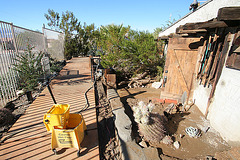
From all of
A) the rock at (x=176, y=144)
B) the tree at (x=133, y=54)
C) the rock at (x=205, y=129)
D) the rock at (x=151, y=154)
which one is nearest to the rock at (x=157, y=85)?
the tree at (x=133, y=54)

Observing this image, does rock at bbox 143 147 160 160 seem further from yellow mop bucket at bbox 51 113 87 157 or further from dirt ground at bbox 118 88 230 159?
yellow mop bucket at bbox 51 113 87 157

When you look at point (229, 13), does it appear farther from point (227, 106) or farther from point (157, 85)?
point (157, 85)

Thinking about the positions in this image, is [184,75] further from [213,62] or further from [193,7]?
[193,7]

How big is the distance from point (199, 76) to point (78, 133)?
412cm

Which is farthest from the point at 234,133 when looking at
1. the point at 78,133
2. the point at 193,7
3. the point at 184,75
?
the point at 193,7

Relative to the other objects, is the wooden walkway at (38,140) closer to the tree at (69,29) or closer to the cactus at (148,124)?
the cactus at (148,124)

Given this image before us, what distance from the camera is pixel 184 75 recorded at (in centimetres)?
473

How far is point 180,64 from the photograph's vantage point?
184 inches

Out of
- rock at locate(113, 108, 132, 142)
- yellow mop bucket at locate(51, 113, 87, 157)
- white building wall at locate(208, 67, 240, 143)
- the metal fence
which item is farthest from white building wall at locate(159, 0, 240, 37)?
the metal fence

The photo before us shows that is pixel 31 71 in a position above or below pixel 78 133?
above

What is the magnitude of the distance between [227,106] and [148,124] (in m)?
1.95

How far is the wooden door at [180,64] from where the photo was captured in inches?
175

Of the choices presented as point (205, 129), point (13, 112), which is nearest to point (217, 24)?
point (205, 129)

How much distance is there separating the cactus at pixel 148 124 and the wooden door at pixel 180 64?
241 cm
